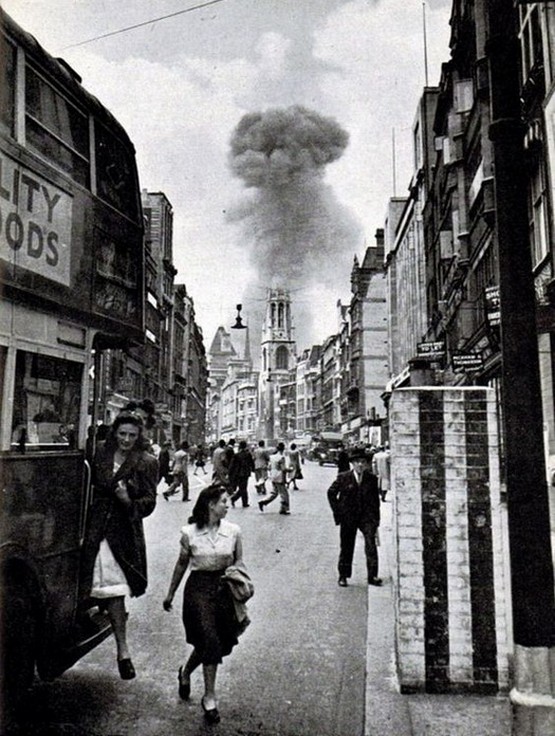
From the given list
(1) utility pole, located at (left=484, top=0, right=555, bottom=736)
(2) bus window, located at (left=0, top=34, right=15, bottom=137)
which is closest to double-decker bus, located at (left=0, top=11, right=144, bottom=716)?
(2) bus window, located at (left=0, top=34, right=15, bottom=137)

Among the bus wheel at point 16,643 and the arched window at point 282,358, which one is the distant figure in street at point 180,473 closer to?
the bus wheel at point 16,643

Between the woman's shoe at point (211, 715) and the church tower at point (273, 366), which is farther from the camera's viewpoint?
the church tower at point (273, 366)

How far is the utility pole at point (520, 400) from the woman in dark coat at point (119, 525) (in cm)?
266

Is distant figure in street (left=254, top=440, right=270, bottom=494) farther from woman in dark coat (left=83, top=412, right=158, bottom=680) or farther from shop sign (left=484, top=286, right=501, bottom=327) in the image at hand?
woman in dark coat (left=83, top=412, right=158, bottom=680)

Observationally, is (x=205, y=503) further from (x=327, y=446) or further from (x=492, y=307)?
(x=327, y=446)

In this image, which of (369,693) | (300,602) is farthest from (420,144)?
(369,693)

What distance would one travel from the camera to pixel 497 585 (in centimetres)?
474

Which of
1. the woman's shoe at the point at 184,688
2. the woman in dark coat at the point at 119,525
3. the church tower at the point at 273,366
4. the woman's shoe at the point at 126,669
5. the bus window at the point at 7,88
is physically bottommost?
the woman's shoe at the point at 184,688

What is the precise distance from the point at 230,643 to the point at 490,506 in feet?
6.82

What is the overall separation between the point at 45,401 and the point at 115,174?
2.08 metres

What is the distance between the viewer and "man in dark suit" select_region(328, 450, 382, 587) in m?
8.39

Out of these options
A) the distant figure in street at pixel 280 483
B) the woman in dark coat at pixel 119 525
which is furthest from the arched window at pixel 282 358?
the woman in dark coat at pixel 119 525

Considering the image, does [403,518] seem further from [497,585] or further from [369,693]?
[369,693]

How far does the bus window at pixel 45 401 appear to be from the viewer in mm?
4211
